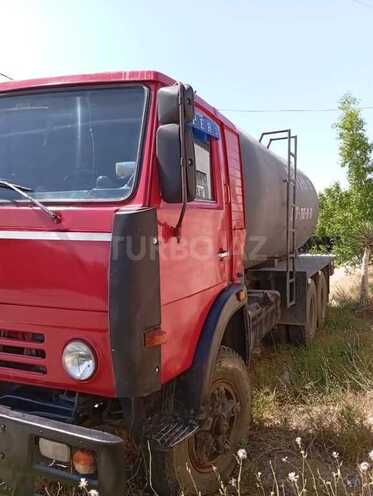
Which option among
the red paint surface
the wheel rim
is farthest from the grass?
the red paint surface

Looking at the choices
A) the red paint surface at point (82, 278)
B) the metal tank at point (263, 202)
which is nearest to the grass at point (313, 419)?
the red paint surface at point (82, 278)

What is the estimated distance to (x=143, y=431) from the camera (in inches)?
94.9

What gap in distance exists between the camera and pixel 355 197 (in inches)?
355

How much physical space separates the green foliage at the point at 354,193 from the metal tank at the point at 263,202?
3.27 m

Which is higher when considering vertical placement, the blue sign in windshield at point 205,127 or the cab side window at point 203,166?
the blue sign in windshield at point 205,127

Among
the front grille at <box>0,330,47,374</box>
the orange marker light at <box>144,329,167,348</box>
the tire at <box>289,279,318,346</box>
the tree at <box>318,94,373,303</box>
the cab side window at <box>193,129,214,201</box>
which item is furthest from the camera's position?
the tree at <box>318,94,373,303</box>

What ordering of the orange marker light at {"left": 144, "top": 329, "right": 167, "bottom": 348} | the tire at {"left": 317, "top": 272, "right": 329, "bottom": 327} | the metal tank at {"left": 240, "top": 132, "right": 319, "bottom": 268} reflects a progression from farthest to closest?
1. the tire at {"left": 317, "top": 272, "right": 329, "bottom": 327}
2. the metal tank at {"left": 240, "top": 132, "right": 319, "bottom": 268}
3. the orange marker light at {"left": 144, "top": 329, "right": 167, "bottom": 348}

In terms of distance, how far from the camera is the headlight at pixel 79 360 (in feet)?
6.99

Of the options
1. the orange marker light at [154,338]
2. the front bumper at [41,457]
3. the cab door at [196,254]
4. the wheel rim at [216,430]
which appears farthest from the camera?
the wheel rim at [216,430]

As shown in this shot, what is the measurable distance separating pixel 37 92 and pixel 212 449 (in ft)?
7.92

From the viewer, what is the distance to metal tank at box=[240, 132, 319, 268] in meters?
4.23

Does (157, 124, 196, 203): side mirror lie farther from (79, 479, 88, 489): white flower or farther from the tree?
the tree

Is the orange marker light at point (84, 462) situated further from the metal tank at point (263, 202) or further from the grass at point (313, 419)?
the metal tank at point (263, 202)

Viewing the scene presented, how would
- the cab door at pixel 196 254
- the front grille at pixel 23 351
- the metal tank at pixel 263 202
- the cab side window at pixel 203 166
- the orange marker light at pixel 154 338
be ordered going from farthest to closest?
1. the metal tank at pixel 263 202
2. the cab side window at pixel 203 166
3. the cab door at pixel 196 254
4. the front grille at pixel 23 351
5. the orange marker light at pixel 154 338
